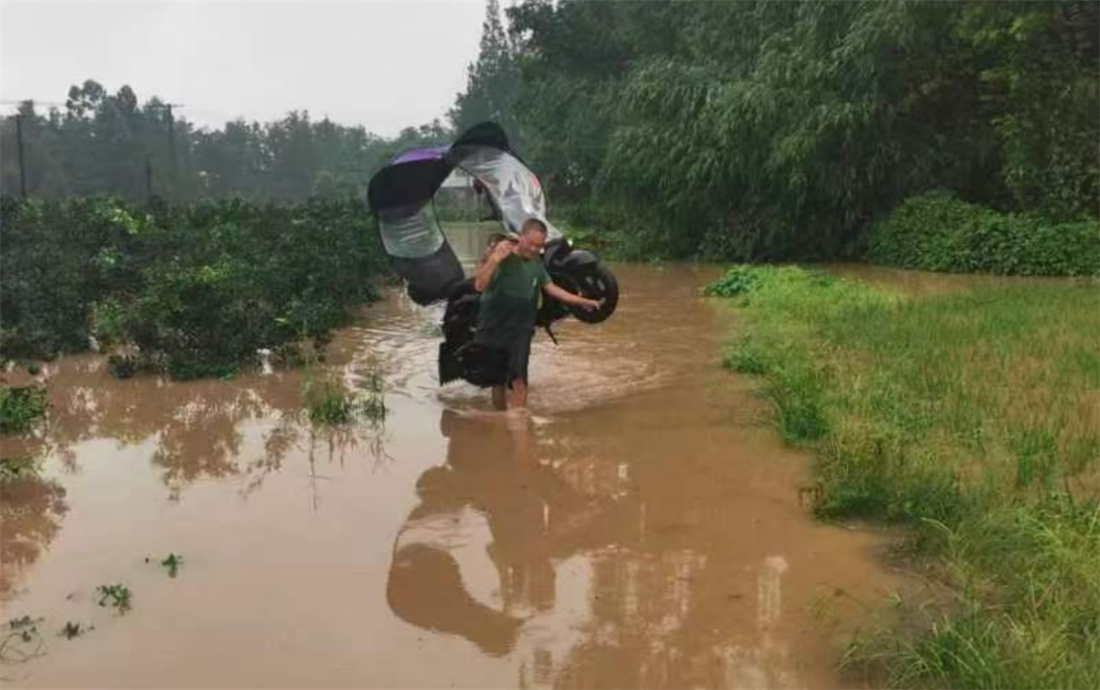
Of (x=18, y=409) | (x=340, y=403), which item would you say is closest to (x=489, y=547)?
(x=340, y=403)

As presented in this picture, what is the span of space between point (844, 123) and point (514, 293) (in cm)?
1367

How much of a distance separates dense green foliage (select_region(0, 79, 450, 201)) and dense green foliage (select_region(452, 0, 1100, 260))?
15147 millimetres

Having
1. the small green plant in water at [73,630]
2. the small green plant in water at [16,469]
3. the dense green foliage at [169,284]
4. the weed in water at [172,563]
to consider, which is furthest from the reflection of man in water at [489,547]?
the dense green foliage at [169,284]

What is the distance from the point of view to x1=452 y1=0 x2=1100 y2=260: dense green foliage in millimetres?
17797

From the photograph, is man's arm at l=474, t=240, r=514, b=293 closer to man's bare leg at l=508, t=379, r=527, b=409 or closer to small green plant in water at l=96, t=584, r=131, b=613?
man's bare leg at l=508, t=379, r=527, b=409

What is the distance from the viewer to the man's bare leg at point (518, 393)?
7.70m

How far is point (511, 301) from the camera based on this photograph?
7.41 meters

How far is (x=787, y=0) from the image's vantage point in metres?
21.8

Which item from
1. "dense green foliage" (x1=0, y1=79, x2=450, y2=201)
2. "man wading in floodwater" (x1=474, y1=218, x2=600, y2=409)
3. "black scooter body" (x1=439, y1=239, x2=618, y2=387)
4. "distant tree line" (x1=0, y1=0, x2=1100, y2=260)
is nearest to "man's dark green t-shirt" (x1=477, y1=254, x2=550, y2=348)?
"man wading in floodwater" (x1=474, y1=218, x2=600, y2=409)

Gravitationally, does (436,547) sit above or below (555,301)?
below

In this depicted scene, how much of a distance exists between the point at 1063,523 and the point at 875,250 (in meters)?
17.2

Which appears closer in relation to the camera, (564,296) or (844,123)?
(564,296)

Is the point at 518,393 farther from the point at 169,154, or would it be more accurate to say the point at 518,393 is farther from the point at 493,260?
the point at 169,154

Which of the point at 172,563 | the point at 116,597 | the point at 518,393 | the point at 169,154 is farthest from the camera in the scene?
the point at 169,154
